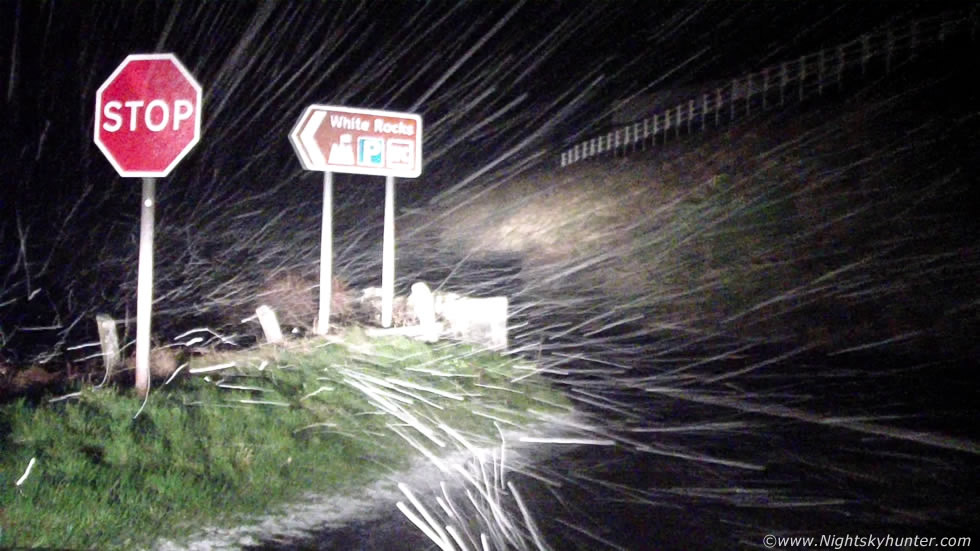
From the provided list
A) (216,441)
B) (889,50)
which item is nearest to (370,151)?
(216,441)

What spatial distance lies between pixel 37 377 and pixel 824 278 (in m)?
12.7

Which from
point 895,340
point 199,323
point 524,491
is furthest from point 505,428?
point 895,340

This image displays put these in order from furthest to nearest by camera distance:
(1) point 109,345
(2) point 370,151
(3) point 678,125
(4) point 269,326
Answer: (3) point 678,125
(2) point 370,151
(4) point 269,326
(1) point 109,345

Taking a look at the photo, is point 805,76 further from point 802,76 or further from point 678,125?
point 678,125

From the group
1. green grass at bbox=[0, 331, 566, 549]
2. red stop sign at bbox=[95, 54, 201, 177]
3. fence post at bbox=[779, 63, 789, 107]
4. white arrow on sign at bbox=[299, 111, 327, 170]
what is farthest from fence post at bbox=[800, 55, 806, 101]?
red stop sign at bbox=[95, 54, 201, 177]

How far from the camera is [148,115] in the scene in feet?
25.0

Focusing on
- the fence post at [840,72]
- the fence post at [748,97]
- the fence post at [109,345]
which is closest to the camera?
the fence post at [109,345]

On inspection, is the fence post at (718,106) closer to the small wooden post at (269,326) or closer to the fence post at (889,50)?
the fence post at (889,50)

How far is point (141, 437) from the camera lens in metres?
6.59

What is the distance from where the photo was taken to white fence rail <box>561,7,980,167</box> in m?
15.3

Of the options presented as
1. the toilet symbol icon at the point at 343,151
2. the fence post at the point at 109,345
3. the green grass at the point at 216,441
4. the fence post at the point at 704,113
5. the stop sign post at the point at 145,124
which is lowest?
the green grass at the point at 216,441

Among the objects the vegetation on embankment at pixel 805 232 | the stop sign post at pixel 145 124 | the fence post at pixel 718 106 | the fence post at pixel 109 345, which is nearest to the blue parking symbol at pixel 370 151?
the stop sign post at pixel 145 124

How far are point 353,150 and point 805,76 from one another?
1175cm

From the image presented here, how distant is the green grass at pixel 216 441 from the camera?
17.8 ft
